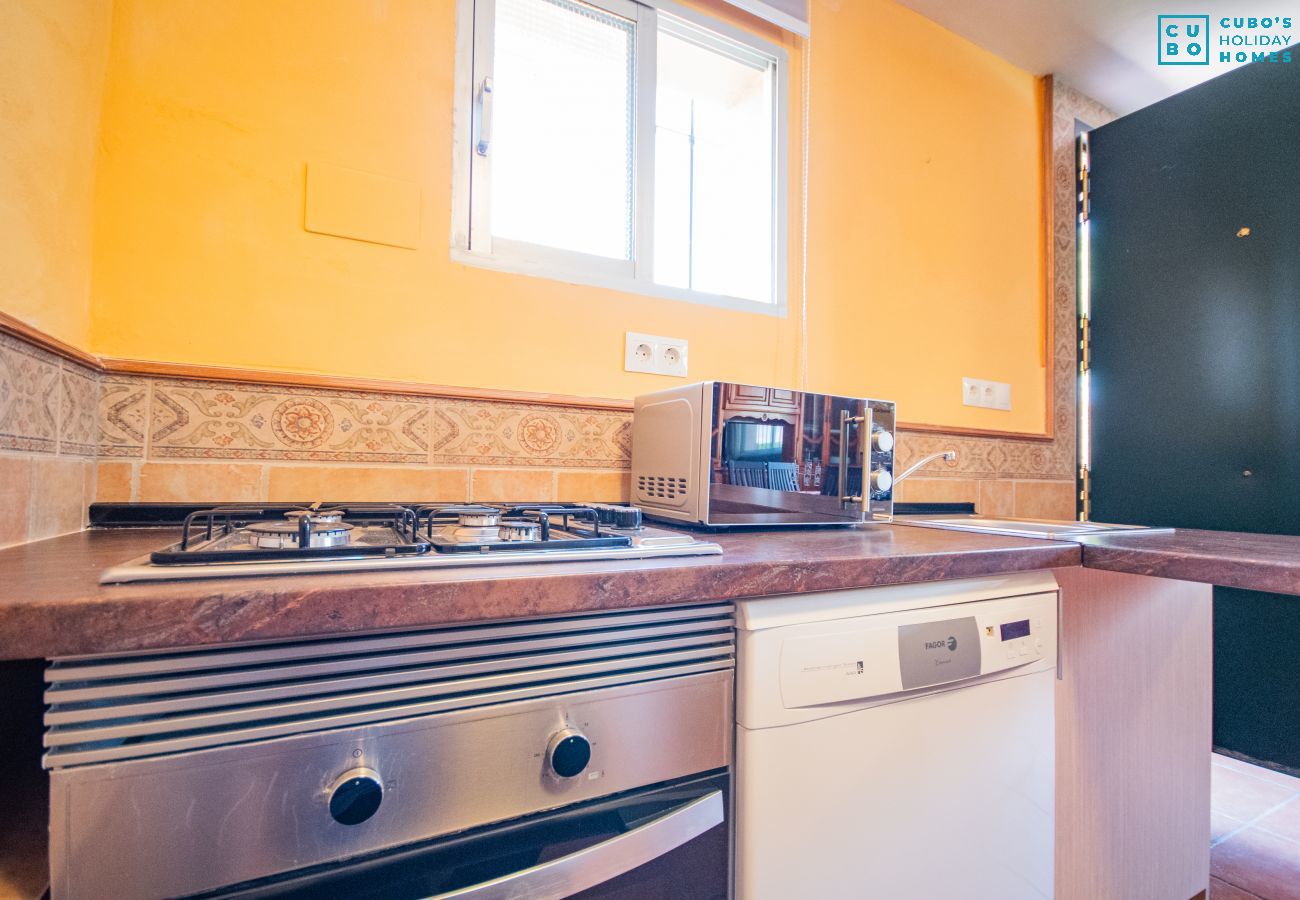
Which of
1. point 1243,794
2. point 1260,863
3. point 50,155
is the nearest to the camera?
point 50,155

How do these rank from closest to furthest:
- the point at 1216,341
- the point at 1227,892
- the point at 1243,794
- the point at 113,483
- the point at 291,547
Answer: the point at 291,547, the point at 113,483, the point at 1227,892, the point at 1243,794, the point at 1216,341

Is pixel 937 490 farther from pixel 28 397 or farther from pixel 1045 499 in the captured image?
pixel 28 397

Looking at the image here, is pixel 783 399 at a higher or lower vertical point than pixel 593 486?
higher

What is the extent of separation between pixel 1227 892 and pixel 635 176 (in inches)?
83.4

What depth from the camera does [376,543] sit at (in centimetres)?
63

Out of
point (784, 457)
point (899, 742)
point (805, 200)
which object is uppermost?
point (805, 200)

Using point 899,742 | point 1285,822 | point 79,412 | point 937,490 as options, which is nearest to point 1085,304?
point 937,490

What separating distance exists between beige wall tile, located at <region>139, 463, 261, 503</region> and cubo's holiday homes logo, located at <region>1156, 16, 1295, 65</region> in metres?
2.84

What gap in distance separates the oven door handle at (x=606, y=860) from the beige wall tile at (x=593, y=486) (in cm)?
74

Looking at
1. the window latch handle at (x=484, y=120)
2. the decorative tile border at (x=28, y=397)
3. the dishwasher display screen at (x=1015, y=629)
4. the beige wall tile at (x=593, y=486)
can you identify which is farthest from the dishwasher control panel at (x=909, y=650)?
the window latch handle at (x=484, y=120)

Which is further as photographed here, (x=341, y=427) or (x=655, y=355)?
(x=655, y=355)

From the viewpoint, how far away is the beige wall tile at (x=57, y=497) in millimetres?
744

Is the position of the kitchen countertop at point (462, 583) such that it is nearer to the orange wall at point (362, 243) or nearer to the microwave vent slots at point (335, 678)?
the microwave vent slots at point (335, 678)

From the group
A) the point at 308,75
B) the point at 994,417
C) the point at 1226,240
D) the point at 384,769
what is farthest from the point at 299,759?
the point at 1226,240
